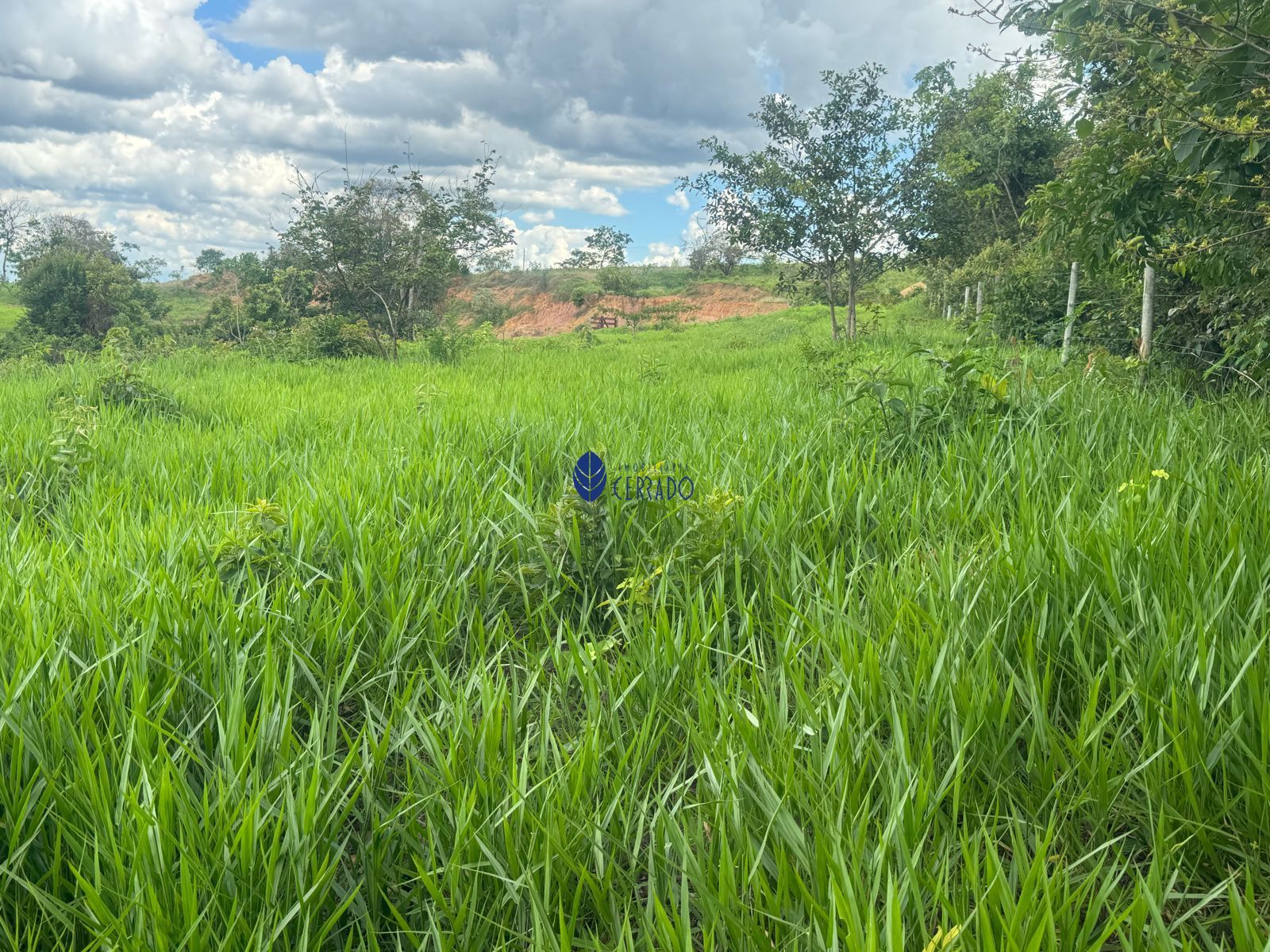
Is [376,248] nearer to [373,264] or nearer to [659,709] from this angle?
[373,264]

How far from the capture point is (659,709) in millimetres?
1739

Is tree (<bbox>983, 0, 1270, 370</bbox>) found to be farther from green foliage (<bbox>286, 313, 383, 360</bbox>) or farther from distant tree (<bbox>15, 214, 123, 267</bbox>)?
distant tree (<bbox>15, 214, 123, 267</bbox>)

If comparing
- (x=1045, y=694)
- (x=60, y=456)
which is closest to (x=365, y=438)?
(x=60, y=456)

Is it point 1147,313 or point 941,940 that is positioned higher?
point 1147,313

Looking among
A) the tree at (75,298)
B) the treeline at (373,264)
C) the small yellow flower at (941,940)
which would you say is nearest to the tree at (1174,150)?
the small yellow flower at (941,940)

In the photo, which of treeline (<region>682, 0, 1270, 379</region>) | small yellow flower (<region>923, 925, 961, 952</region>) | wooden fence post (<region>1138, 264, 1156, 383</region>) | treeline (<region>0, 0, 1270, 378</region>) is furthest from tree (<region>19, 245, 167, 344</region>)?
small yellow flower (<region>923, 925, 961, 952</region>)

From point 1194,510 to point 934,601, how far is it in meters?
0.97

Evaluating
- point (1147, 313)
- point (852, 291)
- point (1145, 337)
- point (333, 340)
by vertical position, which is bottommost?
point (333, 340)

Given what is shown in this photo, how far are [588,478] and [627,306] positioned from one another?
46.3 meters

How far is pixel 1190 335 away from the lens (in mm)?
6289

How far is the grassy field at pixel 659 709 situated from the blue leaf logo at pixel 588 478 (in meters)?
0.07

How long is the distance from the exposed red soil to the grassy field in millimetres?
41919

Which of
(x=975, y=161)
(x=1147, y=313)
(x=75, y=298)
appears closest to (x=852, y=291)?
(x=975, y=161)

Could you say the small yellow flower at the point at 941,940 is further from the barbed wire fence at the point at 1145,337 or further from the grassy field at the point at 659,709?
the barbed wire fence at the point at 1145,337
